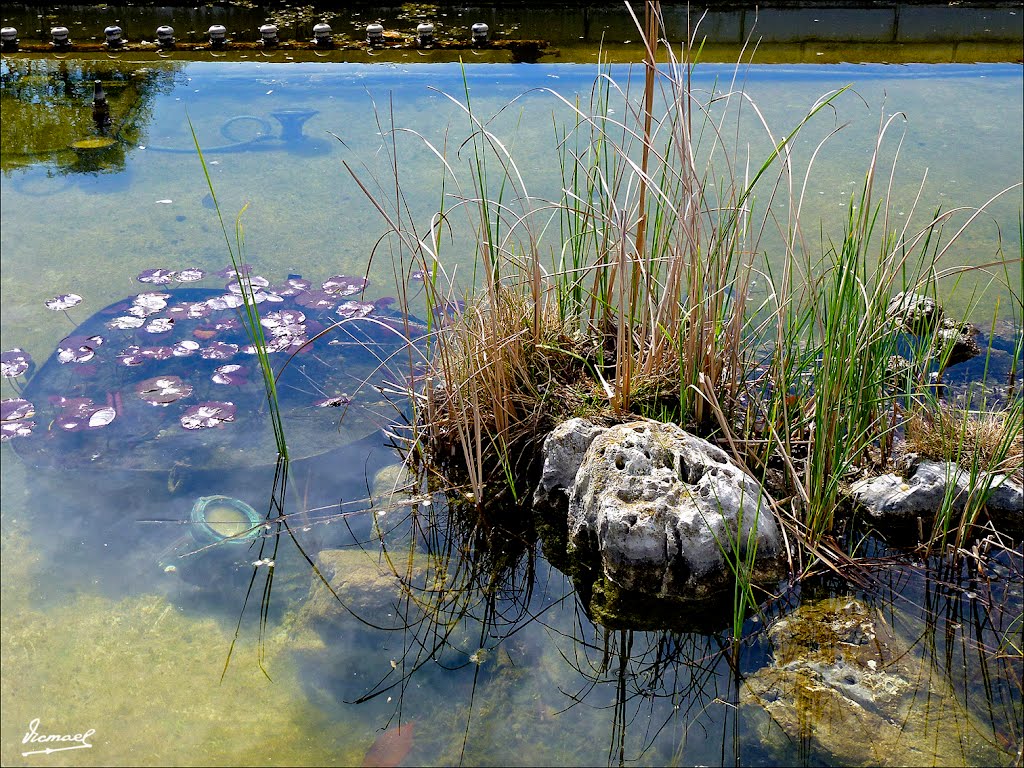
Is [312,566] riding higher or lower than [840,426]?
lower

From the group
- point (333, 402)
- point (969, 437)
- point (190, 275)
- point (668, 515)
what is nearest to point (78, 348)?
point (190, 275)

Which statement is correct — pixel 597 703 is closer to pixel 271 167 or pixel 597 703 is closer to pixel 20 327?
pixel 20 327

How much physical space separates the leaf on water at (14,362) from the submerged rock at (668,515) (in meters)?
1.77

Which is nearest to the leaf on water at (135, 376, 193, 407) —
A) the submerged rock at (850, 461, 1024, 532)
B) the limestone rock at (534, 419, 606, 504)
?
the limestone rock at (534, 419, 606, 504)

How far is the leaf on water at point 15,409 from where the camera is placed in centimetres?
265

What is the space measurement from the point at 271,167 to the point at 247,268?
42.8 inches

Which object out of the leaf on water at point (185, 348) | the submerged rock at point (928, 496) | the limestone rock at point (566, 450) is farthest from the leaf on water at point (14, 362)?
the submerged rock at point (928, 496)

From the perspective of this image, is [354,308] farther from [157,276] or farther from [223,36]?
[223,36]

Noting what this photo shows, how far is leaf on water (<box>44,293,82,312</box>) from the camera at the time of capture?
319 cm

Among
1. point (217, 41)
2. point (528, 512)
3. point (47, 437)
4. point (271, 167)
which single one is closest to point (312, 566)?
point (528, 512)

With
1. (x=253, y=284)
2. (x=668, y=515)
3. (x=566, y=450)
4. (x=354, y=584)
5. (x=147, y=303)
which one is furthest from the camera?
→ (x=253, y=284)

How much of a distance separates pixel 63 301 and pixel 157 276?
32 centimetres

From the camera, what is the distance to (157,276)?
336cm

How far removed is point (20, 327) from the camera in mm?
3066
